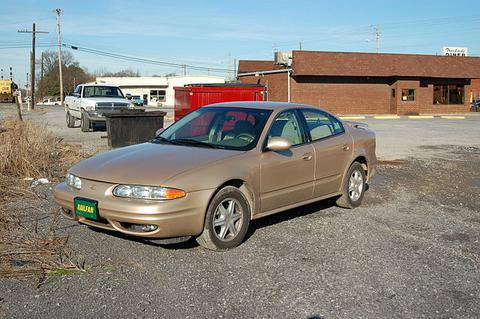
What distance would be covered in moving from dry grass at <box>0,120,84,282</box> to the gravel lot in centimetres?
13

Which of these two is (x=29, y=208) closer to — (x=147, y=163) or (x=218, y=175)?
(x=147, y=163)

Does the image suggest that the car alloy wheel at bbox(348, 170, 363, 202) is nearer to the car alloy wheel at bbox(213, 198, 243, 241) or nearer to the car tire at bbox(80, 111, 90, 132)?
the car alloy wheel at bbox(213, 198, 243, 241)

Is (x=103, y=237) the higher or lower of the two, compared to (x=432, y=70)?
lower

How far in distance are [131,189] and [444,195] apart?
5668 mm

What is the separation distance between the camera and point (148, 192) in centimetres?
481

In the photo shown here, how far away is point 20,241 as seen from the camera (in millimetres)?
5316

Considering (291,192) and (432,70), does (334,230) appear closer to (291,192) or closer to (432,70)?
(291,192)

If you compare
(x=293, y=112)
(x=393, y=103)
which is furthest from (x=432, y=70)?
(x=293, y=112)

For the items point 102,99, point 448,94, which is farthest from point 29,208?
point 448,94

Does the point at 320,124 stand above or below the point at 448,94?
below

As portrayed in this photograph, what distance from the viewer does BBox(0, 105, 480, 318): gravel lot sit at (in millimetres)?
3914

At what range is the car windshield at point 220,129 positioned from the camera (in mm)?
5855

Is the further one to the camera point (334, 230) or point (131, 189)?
point (334, 230)

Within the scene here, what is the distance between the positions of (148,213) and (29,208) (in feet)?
9.64
